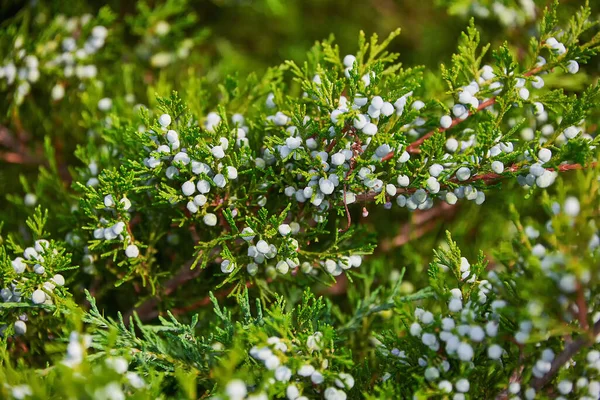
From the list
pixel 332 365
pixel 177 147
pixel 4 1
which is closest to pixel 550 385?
pixel 332 365

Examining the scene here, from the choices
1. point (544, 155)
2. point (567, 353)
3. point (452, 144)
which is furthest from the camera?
point (452, 144)

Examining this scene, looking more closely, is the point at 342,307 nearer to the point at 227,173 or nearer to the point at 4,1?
the point at 227,173

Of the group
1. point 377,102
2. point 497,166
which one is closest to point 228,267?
point 377,102

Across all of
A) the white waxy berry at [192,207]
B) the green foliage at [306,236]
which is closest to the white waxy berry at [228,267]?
the green foliage at [306,236]

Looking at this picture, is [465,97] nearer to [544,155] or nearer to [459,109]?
[459,109]

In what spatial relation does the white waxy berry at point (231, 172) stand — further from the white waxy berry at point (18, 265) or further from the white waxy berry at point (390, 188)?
the white waxy berry at point (18, 265)
